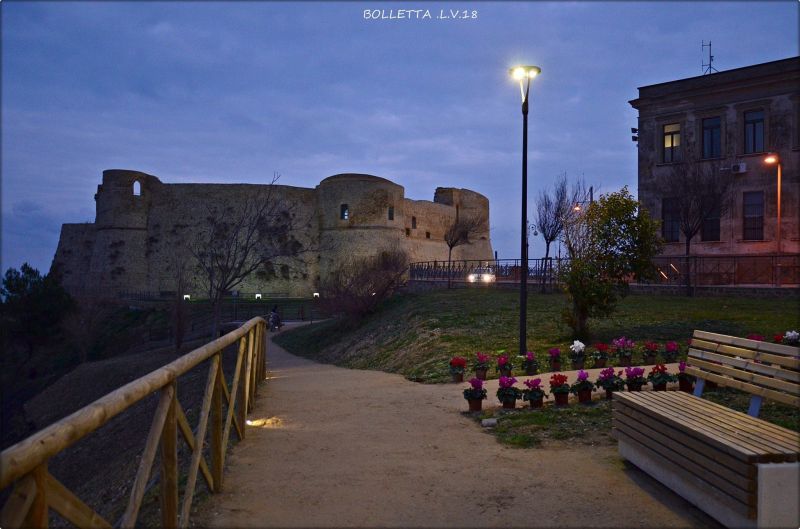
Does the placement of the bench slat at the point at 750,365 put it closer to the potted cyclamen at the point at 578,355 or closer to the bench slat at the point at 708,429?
the bench slat at the point at 708,429

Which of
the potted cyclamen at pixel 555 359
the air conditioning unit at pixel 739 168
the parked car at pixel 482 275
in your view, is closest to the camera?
the potted cyclamen at pixel 555 359

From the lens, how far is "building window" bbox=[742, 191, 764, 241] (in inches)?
1012

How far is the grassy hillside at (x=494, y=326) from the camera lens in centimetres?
1338

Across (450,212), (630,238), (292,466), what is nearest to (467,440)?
(292,466)

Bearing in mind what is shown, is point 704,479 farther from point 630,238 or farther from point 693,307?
point 693,307

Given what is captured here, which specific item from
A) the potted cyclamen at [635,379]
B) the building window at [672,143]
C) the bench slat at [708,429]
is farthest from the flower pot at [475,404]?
the building window at [672,143]

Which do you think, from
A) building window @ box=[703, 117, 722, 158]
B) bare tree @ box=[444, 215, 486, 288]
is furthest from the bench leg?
bare tree @ box=[444, 215, 486, 288]

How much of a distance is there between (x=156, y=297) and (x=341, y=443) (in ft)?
156

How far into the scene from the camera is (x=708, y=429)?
4.03 metres

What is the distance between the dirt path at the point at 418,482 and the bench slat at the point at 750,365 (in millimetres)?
1176

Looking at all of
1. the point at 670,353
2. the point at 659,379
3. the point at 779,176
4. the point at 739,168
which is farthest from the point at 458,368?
the point at 739,168

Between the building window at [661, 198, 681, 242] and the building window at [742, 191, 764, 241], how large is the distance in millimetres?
2428

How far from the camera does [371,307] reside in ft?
82.3

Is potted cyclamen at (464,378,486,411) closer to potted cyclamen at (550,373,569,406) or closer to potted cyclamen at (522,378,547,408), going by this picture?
potted cyclamen at (522,378,547,408)
